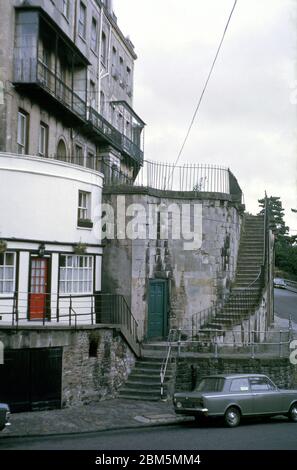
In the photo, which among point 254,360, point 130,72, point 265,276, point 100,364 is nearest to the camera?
point 100,364

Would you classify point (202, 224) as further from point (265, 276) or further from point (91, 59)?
point (91, 59)

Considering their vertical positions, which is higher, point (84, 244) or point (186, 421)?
point (84, 244)

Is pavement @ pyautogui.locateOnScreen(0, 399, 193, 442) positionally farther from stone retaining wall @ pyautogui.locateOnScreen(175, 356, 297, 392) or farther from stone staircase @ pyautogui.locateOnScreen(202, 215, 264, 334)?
stone staircase @ pyautogui.locateOnScreen(202, 215, 264, 334)

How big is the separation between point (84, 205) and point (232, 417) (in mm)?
10259

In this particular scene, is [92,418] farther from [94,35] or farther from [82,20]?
[94,35]

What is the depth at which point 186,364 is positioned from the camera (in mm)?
20969

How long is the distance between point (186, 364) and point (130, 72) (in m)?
27.7

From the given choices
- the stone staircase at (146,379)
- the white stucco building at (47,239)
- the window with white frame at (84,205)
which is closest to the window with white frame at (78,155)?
the white stucco building at (47,239)

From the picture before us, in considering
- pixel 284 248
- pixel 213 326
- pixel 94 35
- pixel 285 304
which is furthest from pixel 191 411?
pixel 284 248

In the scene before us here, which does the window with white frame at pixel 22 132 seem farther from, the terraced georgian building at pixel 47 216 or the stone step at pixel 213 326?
the stone step at pixel 213 326

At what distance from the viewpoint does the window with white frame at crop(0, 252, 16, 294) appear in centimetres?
2009

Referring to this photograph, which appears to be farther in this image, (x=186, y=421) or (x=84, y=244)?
(x=84, y=244)
